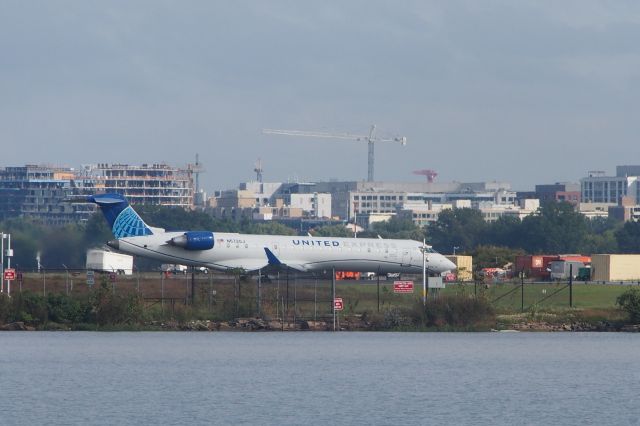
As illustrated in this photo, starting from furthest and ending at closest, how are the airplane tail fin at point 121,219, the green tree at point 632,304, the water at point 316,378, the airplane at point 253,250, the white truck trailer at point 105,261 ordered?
1. the white truck trailer at point 105,261
2. the airplane tail fin at point 121,219
3. the airplane at point 253,250
4. the green tree at point 632,304
5. the water at point 316,378

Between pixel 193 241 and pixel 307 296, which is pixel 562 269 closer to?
A: pixel 193 241

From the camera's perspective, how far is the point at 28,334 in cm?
10844

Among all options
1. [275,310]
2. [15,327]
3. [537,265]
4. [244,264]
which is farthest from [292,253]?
[15,327]

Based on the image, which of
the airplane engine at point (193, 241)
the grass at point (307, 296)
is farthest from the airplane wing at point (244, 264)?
the grass at point (307, 296)

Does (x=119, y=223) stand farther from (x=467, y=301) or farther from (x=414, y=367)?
(x=414, y=367)

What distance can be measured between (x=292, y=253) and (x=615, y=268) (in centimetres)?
3662

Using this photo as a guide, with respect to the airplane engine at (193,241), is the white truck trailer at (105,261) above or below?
below

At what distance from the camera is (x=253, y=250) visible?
152 metres

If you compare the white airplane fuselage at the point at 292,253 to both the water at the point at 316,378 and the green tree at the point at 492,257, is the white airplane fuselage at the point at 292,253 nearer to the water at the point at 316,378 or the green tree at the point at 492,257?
the green tree at the point at 492,257

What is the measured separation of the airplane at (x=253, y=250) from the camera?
150375 millimetres

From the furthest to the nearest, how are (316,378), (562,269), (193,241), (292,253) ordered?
(562,269)
(292,253)
(193,241)
(316,378)

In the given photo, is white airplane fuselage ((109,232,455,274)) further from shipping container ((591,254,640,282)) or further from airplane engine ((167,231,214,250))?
shipping container ((591,254,640,282))

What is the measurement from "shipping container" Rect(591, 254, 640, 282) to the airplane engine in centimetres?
4417

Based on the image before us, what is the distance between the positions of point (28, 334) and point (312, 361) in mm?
26872
